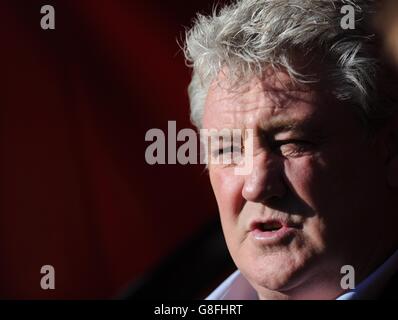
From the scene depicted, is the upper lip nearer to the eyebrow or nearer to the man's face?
the man's face

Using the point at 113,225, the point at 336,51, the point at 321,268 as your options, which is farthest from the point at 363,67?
the point at 113,225

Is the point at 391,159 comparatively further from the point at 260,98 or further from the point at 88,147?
the point at 88,147

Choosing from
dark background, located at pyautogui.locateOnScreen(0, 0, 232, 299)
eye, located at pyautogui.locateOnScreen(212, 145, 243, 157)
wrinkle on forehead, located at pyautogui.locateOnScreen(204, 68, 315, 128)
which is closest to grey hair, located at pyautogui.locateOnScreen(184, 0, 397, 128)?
wrinkle on forehead, located at pyautogui.locateOnScreen(204, 68, 315, 128)

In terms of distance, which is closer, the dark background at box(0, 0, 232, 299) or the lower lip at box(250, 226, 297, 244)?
the lower lip at box(250, 226, 297, 244)

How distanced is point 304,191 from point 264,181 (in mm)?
69

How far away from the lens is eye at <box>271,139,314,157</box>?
1.08m

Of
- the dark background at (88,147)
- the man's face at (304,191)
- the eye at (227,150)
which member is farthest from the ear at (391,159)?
the dark background at (88,147)

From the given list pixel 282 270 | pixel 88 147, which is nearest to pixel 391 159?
pixel 282 270

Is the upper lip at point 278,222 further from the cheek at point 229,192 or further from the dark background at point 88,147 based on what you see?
the dark background at point 88,147

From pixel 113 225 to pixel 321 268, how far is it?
85cm

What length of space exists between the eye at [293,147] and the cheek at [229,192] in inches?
3.5

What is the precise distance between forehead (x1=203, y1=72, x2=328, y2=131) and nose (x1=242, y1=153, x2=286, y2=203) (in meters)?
0.06

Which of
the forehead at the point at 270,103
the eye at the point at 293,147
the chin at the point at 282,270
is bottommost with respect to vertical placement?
the chin at the point at 282,270

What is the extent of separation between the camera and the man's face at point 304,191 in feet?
3.49
